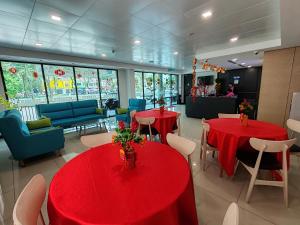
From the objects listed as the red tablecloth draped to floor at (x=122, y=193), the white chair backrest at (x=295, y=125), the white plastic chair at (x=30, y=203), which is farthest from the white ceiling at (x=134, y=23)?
the white plastic chair at (x=30, y=203)

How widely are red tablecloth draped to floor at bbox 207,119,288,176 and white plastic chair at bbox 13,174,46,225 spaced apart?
82.4 inches

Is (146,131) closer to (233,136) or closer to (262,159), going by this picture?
(233,136)

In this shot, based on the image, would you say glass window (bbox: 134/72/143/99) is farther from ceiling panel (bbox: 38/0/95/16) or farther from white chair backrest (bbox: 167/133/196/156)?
white chair backrest (bbox: 167/133/196/156)

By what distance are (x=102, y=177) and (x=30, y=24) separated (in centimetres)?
316

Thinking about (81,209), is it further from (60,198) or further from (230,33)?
(230,33)

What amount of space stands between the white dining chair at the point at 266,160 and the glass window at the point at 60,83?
6.19m

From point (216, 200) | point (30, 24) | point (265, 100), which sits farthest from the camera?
point (265, 100)

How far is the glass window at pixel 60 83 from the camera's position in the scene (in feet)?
17.7

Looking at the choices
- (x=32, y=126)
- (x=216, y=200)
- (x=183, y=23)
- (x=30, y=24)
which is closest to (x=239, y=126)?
(x=216, y=200)

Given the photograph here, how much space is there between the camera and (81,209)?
30.6 inches

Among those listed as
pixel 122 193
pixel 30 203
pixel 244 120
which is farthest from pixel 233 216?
pixel 244 120

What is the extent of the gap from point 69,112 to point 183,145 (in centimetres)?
462

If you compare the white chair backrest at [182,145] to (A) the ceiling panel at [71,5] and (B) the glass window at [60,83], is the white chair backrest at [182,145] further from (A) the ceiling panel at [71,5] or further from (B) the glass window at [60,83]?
(B) the glass window at [60,83]

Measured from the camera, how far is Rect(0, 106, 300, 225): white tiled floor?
157 cm
